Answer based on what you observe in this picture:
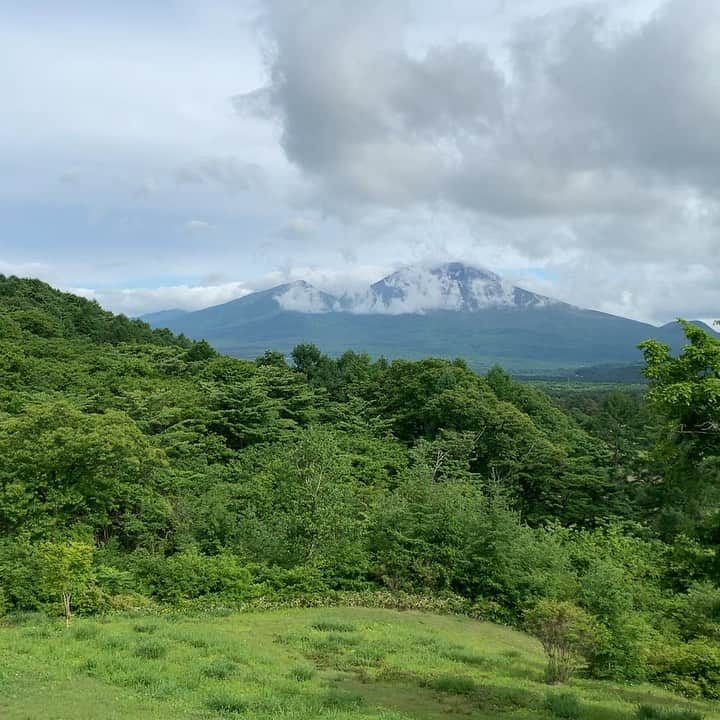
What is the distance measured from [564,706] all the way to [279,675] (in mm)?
4789

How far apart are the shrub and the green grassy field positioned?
0.02 meters

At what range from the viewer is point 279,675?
1076 centimetres

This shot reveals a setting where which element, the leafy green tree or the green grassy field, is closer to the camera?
the green grassy field

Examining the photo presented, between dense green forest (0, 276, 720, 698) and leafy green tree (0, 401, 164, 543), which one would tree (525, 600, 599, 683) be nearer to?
dense green forest (0, 276, 720, 698)

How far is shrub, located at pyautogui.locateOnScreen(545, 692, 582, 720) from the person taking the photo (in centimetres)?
968

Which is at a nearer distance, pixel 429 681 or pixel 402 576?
pixel 429 681

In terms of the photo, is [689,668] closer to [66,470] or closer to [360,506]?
[360,506]

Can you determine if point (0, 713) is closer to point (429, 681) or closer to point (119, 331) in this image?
point (429, 681)

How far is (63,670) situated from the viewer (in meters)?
10.2

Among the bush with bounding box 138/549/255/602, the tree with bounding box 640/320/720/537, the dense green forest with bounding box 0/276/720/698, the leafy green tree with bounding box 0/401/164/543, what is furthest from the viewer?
the leafy green tree with bounding box 0/401/164/543

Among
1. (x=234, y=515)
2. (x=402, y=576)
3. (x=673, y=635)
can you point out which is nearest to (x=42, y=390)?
(x=234, y=515)

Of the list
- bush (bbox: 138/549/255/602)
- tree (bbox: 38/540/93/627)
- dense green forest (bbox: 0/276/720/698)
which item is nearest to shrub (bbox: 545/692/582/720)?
dense green forest (bbox: 0/276/720/698)

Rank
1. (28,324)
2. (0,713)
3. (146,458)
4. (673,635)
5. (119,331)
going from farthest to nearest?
(119,331)
(28,324)
(146,458)
(673,635)
(0,713)

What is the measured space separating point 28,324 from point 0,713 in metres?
52.9
